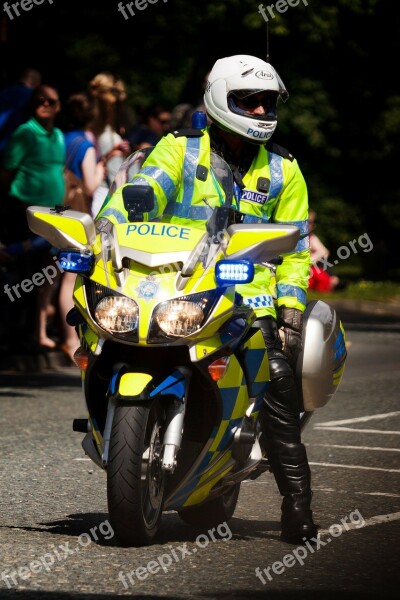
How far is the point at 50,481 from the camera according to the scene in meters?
7.86

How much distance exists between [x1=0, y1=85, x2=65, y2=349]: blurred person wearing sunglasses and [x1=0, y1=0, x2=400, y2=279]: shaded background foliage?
287cm

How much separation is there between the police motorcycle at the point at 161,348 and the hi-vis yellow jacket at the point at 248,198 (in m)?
0.17

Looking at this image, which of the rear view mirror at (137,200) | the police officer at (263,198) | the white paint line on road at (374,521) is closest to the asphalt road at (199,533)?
the white paint line on road at (374,521)

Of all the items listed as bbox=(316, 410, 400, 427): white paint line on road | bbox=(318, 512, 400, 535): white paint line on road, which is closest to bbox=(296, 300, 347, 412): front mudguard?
bbox=(318, 512, 400, 535): white paint line on road

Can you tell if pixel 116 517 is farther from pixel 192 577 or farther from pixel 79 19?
pixel 79 19

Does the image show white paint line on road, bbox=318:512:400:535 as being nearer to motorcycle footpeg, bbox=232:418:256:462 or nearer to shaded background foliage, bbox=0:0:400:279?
motorcycle footpeg, bbox=232:418:256:462

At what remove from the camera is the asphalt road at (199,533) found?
18.5 feet

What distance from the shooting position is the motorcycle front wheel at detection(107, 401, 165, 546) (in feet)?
19.2

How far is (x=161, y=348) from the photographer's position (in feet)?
19.9

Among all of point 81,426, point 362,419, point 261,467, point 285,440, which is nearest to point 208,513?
point 261,467

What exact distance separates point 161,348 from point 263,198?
0.95 metres

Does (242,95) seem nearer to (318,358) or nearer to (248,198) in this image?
(248,198)

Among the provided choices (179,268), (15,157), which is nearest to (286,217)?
(179,268)

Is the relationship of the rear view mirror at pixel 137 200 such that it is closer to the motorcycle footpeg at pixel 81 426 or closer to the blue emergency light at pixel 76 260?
the blue emergency light at pixel 76 260
